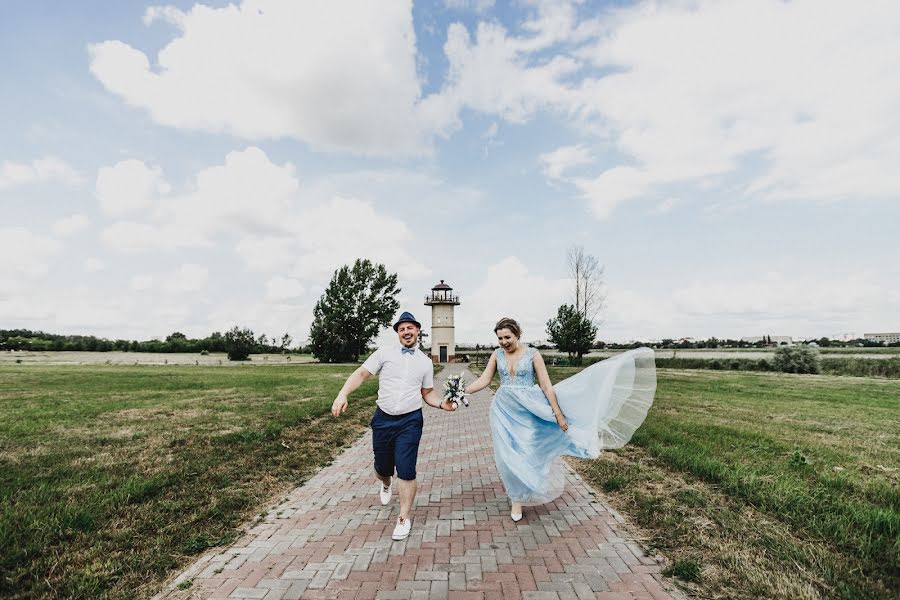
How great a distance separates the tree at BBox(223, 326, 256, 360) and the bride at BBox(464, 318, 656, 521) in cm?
5805

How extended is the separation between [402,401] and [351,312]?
49.2 metres

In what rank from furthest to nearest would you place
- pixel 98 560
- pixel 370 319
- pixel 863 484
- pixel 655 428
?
1. pixel 370 319
2. pixel 655 428
3. pixel 863 484
4. pixel 98 560

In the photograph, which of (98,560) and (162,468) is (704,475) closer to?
(98,560)

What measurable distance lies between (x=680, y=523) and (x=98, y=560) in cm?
528

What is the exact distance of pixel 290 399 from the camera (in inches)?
555

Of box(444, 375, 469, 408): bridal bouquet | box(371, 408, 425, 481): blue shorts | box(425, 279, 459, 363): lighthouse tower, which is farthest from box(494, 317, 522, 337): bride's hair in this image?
box(425, 279, 459, 363): lighthouse tower

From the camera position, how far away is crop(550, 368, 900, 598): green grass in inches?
140

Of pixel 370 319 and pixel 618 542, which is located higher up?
pixel 370 319

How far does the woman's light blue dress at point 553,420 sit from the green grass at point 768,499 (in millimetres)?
972

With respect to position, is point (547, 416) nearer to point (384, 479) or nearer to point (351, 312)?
point (384, 479)

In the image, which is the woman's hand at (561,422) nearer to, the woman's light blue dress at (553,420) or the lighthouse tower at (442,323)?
the woman's light blue dress at (553,420)

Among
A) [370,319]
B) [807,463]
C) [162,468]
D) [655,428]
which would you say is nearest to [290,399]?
[162,468]

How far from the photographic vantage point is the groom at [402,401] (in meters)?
4.52

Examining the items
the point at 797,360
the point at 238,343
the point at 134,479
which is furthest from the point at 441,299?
the point at 134,479
